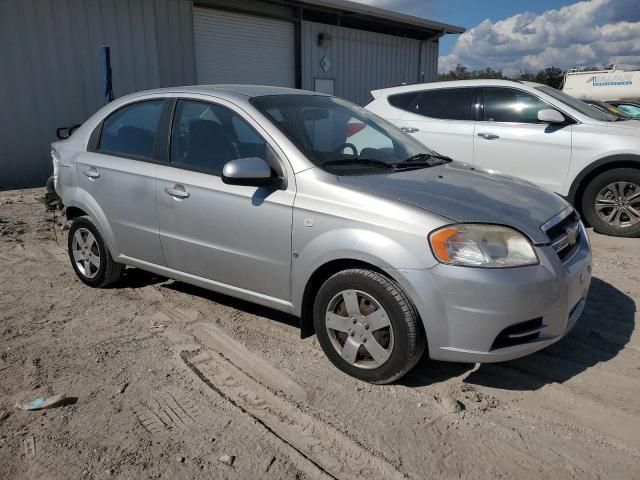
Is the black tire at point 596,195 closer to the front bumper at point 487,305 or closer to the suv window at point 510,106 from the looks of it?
the suv window at point 510,106

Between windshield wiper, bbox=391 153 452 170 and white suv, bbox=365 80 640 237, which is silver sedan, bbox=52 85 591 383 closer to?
windshield wiper, bbox=391 153 452 170

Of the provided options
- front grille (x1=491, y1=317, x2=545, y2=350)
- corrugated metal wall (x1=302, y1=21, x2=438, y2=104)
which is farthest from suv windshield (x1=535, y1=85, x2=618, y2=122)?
corrugated metal wall (x1=302, y1=21, x2=438, y2=104)

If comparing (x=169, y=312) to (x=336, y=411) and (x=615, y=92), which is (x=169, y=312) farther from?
(x=615, y=92)

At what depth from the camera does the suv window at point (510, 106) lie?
266 inches

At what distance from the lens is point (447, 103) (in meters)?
7.39

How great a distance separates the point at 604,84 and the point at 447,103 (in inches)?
955

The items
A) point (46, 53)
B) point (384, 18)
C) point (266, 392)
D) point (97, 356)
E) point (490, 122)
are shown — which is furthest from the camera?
point (384, 18)

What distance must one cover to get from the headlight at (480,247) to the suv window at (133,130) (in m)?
2.39

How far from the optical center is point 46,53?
10117 millimetres

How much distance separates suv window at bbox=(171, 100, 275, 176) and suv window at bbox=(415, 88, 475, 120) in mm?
4329

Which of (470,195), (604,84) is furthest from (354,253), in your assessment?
(604,84)

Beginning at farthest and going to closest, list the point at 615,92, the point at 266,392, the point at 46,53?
the point at 615,92
the point at 46,53
the point at 266,392

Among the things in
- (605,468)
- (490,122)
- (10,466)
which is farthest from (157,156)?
(490,122)

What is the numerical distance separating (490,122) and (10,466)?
247 inches
